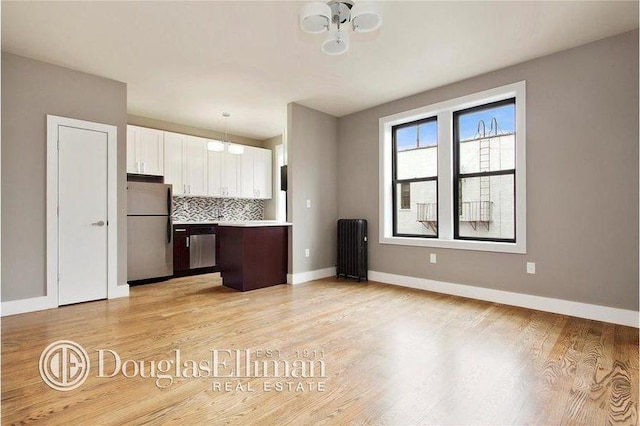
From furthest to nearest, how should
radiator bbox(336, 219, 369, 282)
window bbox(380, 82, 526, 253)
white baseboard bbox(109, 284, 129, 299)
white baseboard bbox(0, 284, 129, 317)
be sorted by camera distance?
radiator bbox(336, 219, 369, 282)
white baseboard bbox(109, 284, 129, 299)
window bbox(380, 82, 526, 253)
white baseboard bbox(0, 284, 129, 317)

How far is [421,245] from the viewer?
166 inches

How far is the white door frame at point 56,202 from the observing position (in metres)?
3.33

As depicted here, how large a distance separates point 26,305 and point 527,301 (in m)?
5.10

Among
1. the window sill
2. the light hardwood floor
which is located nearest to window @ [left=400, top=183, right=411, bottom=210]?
the window sill

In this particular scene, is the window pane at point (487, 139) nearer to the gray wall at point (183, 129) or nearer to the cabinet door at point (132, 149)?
the gray wall at point (183, 129)

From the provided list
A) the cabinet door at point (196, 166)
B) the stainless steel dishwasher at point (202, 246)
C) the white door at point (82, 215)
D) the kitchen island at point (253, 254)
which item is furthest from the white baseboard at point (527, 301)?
the white door at point (82, 215)

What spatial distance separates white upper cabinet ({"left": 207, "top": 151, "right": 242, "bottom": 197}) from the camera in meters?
5.72

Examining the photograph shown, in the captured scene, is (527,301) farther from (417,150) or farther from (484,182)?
(417,150)

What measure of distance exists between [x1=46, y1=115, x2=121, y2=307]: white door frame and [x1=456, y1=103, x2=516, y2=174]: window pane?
4201mm

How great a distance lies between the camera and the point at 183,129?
5793 mm

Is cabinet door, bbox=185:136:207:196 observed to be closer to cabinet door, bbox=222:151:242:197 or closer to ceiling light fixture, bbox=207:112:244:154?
cabinet door, bbox=222:151:242:197

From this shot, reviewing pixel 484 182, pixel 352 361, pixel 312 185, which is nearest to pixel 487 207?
pixel 484 182

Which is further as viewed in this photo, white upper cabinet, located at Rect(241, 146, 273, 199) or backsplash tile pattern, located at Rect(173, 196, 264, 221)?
white upper cabinet, located at Rect(241, 146, 273, 199)

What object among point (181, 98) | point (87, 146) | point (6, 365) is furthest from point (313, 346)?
point (181, 98)
